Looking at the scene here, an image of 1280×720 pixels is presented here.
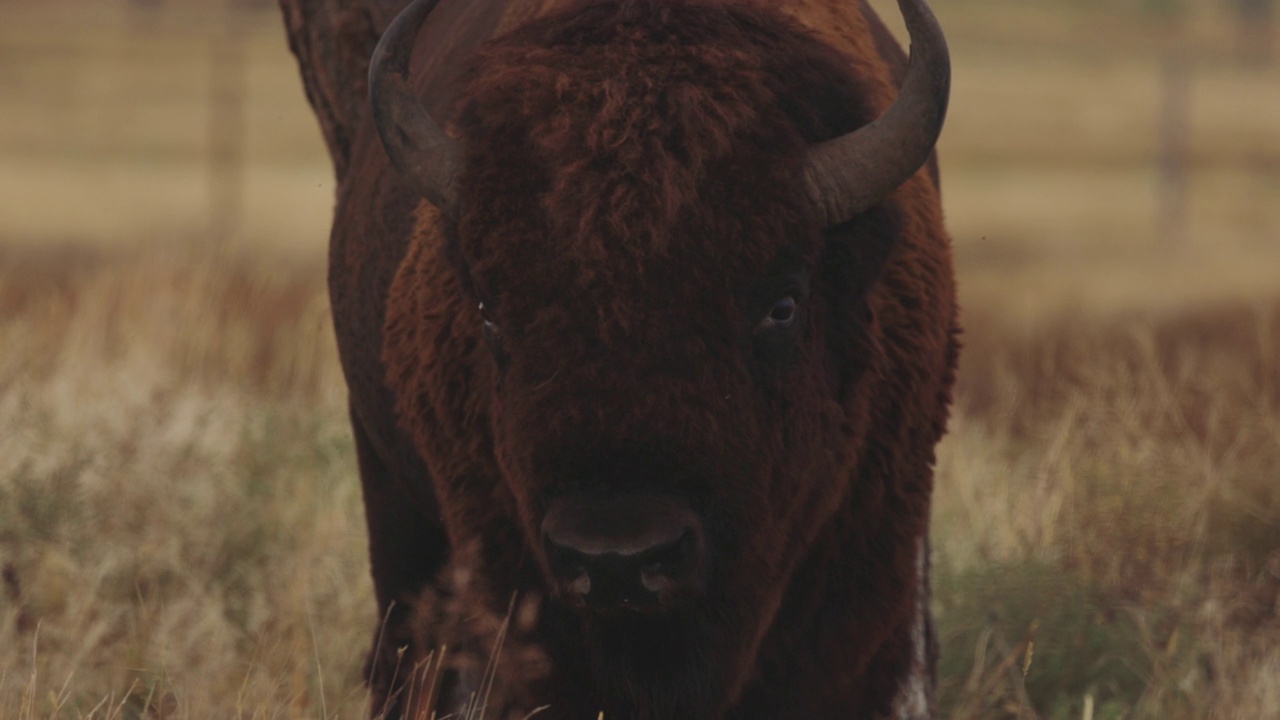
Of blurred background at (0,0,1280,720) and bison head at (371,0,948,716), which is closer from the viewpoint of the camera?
bison head at (371,0,948,716)

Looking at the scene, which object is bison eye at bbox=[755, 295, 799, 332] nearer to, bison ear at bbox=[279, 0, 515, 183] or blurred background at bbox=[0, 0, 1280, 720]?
blurred background at bbox=[0, 0, 1280, 720]

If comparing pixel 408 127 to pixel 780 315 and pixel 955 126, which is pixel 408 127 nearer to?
pixel 780 315

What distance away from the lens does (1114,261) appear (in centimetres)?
2002

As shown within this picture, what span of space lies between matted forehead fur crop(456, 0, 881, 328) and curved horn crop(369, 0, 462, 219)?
0.05 meters

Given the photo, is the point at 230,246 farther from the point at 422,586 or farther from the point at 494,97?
the point at 494,97

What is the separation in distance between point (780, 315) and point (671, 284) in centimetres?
28

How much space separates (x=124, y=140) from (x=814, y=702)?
41.8 metres

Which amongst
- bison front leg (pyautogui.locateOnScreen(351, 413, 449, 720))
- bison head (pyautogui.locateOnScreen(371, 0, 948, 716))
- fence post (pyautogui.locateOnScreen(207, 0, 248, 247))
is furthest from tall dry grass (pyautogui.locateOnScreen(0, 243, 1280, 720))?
fence post (pyautogui.locateOnScreen(207, 0, 248, 247))

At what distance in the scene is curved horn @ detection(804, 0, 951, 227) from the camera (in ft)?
11.0

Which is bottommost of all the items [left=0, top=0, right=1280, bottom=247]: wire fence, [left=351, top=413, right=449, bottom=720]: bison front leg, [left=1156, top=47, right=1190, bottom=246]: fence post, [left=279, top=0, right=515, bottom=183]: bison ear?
[left=0, top=0, right=1280, bottom=247]: wire fence

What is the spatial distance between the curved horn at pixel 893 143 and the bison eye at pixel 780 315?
0.20 metres

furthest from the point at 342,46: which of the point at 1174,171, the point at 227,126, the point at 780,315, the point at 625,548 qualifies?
the point at 227,126

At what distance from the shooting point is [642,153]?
3.30 meters

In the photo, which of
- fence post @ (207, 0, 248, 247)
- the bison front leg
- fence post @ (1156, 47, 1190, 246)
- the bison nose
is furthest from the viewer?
fence post @ (1156, 47, 1190, 246)
